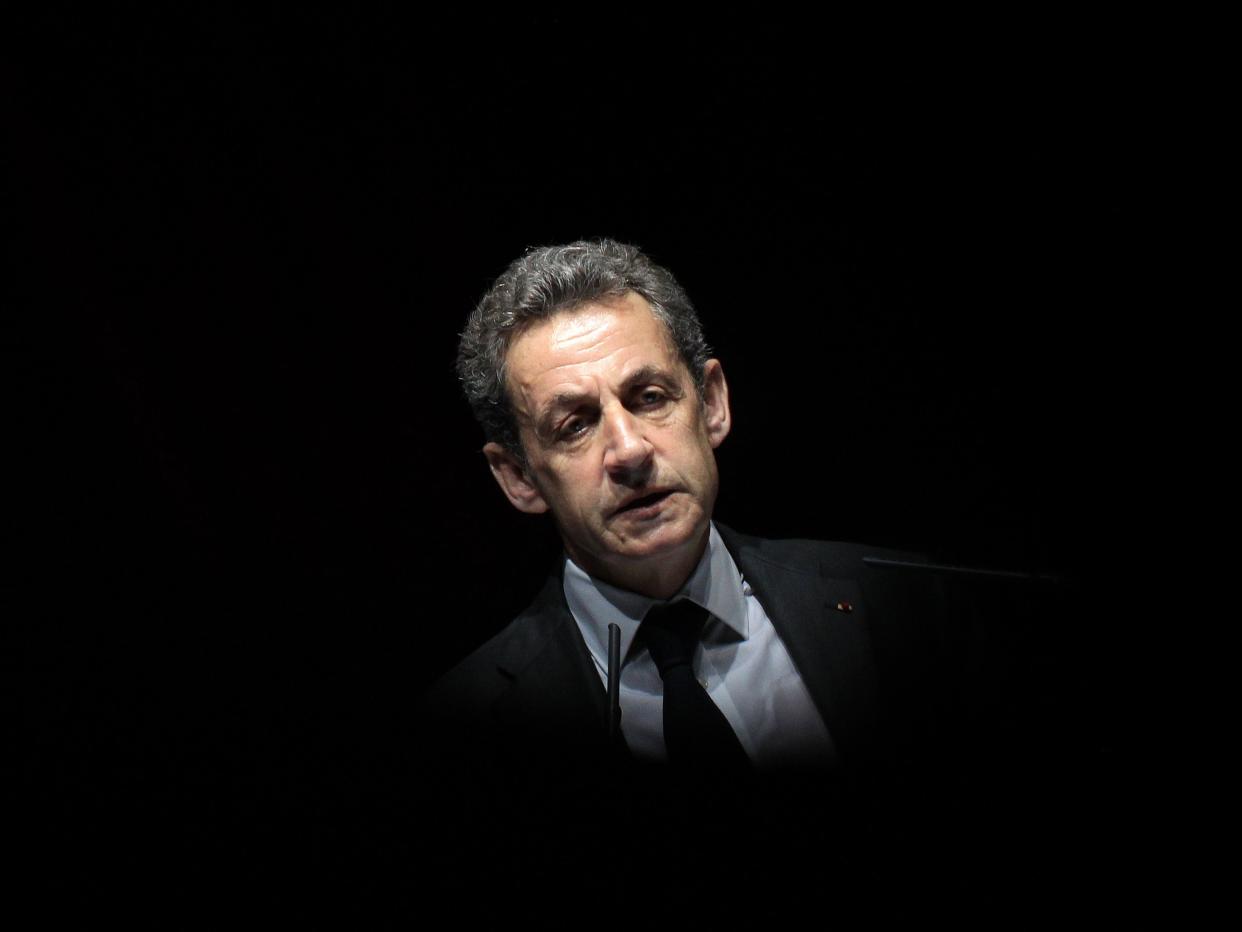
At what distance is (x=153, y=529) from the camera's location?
4.71 feet

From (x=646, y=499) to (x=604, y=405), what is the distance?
169mm

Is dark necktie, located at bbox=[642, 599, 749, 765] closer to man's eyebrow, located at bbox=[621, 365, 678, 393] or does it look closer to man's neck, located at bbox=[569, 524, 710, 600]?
man's neck, located at bbox=[569, 524, 710, 600]

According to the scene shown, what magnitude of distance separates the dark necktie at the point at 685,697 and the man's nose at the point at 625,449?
257 millimetres

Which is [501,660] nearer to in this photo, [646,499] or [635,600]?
[635,600]

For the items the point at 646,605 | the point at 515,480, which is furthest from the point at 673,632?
the point at 515,480

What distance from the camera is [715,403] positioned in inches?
59.3

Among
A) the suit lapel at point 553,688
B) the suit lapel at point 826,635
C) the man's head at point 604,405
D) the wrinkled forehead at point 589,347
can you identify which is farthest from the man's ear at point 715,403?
the suit lapel at point 553,688

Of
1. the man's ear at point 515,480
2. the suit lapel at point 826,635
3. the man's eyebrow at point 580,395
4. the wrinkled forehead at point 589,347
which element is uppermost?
the wrinkled forehead at point 589,347

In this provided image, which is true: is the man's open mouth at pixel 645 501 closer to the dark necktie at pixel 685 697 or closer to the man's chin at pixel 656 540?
the man's chin at pixel 656 540

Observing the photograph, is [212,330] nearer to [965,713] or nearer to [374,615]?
[374,615]

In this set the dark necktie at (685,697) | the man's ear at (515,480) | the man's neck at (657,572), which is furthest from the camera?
the man's ear at (515,480)

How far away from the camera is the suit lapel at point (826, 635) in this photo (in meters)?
1.32

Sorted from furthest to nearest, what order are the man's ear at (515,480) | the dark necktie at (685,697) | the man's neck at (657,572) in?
the man's ear at (515,480)
the man's neck at (657,572)
the dark necktie at (685,697)

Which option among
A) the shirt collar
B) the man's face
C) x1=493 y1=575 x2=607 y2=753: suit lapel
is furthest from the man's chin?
x1=493 y1=575 x2=607 y2=753: suit lapel
